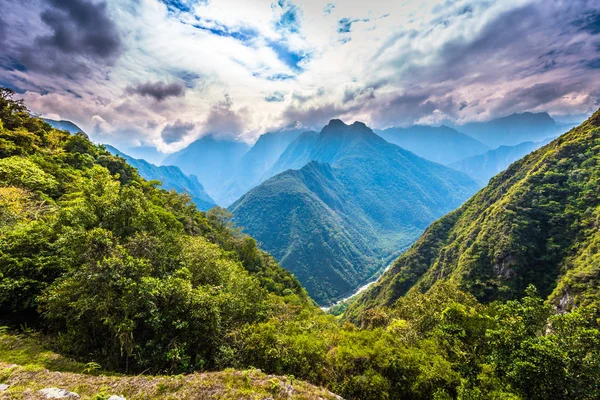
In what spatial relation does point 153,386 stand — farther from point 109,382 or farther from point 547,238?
point 547,238

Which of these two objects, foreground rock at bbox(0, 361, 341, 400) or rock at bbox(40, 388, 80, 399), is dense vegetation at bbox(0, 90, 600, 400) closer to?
foreground rock at bbox(0, 361, 341, 400)

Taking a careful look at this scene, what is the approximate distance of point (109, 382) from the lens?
460 inches

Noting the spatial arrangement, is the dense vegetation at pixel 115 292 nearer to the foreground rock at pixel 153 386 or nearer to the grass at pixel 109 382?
the grass at pixel 109 382

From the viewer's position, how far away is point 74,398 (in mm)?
10297

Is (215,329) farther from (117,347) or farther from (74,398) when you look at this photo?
(74,398)

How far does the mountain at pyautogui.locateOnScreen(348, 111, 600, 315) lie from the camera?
51.0m

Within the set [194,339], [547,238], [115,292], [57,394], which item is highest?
[547,238]

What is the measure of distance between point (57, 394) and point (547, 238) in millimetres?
89066

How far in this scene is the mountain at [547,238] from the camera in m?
51.0

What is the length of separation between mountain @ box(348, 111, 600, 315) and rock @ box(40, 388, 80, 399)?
2533 inches

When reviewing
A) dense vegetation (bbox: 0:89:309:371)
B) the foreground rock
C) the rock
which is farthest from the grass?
dense vegetation (bbox: 0:89:309:371)

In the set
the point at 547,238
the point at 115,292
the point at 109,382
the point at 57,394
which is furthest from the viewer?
the point at 547,238

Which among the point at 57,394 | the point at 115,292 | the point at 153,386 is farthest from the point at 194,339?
the point at 57,394

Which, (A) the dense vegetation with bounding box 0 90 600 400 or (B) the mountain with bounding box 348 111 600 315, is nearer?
(A) the dense vegetation with bounding box 0 90 600 400
